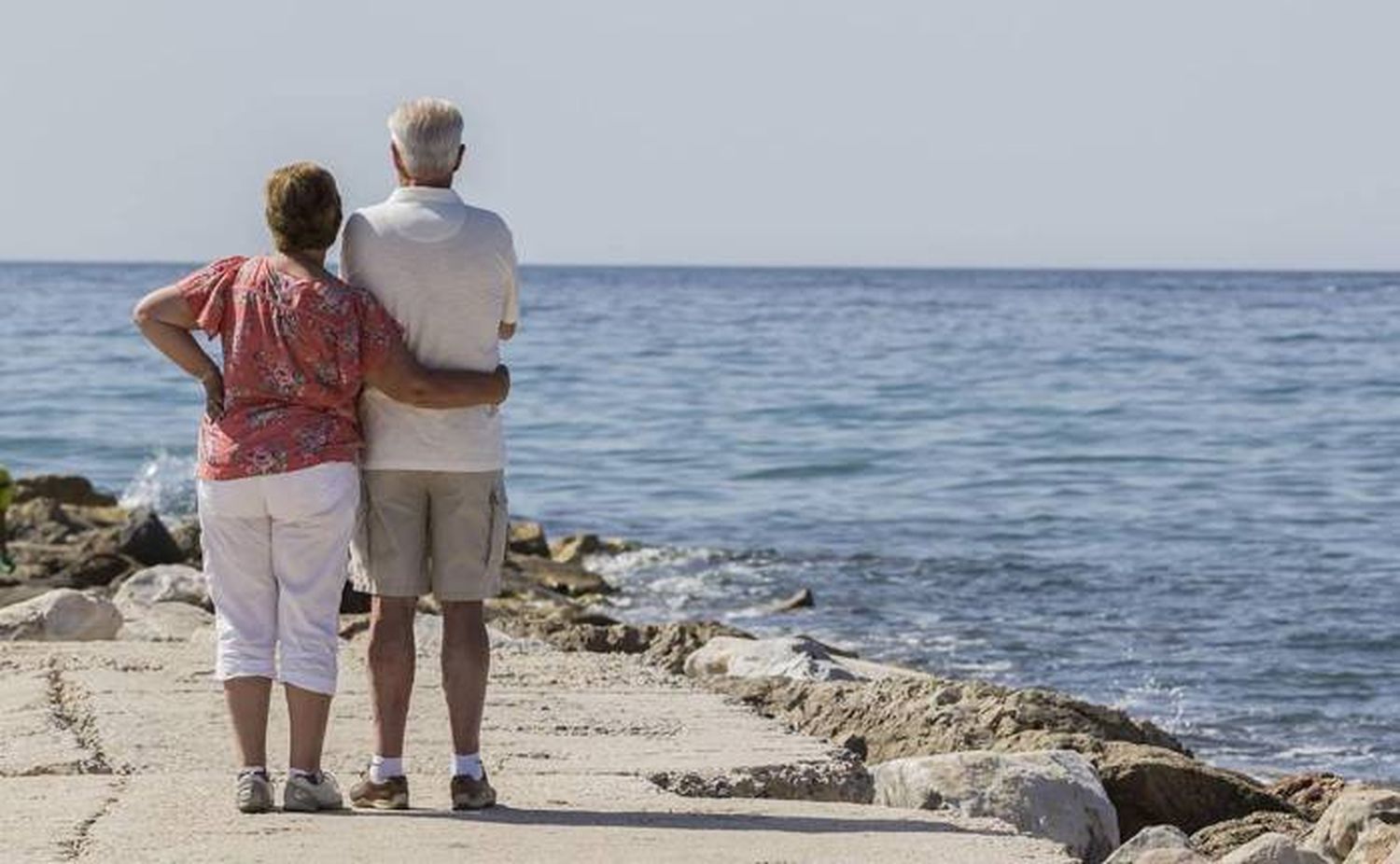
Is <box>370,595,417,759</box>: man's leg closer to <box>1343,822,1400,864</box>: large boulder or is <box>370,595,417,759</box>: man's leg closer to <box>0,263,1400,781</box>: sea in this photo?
<box>1343,822,1400,864</box>: large boulder

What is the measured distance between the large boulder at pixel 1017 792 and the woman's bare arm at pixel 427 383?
1.91 m

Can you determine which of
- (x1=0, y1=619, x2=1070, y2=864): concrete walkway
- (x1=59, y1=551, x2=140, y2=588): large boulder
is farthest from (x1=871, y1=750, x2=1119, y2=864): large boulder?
(x1=59, y1=551, x2=140, y2=588): large boulder

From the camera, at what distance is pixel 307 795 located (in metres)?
7.02

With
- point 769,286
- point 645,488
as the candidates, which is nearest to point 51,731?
point 645,488

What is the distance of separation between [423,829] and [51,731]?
181cm

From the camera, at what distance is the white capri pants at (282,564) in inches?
270

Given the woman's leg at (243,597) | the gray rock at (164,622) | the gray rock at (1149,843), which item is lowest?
the gray rock at (164,622)

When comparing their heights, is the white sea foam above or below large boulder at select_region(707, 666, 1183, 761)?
below

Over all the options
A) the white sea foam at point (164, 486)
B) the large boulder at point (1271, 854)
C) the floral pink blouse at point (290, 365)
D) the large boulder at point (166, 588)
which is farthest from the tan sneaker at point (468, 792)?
the white sea foam at point (164, 486)

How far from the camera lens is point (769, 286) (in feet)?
390

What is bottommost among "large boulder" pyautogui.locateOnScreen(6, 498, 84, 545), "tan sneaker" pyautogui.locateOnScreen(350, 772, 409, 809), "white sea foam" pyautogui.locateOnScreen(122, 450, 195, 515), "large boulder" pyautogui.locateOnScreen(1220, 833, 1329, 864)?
"white sea foam" pyautogui.locateOnScreen(122, 450, 195, 515)

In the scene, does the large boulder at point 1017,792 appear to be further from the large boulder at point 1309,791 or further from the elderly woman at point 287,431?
the large boulder at point 1309,791

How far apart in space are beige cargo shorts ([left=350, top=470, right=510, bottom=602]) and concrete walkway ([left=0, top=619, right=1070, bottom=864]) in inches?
22.5

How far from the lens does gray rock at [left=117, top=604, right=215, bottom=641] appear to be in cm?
1132
